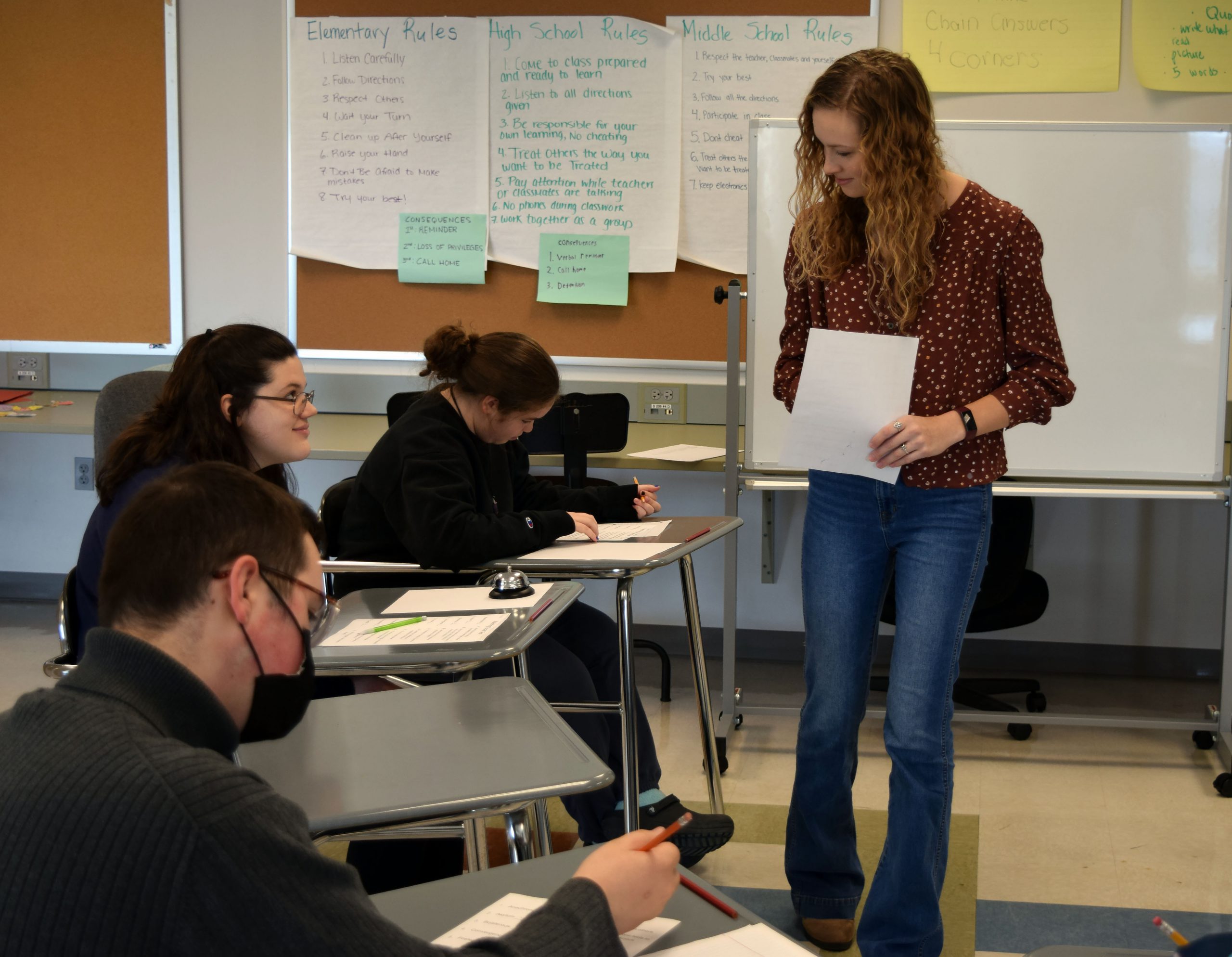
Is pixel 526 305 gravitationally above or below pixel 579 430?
above

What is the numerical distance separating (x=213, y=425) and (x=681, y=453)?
1559 mm

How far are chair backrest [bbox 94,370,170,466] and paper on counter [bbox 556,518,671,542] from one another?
77 centimetres

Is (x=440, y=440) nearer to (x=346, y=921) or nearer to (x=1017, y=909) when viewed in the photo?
(x=1017, y=909)

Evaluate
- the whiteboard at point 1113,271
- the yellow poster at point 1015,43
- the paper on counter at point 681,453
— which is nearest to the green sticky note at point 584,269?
the paper on counter at point 681,453

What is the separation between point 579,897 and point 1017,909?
1588mm

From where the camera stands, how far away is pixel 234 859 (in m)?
0.69

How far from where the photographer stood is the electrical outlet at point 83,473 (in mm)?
4129

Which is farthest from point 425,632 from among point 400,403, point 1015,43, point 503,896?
point 1015,43

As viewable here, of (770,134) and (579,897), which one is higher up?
(770,134)

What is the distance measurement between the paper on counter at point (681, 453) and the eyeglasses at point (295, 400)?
125 cm

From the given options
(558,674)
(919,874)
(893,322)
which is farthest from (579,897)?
(558,674)

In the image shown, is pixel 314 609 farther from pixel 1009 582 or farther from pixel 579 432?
pixel 1009 582

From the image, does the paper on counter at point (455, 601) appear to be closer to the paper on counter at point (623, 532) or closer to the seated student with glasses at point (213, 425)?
the seated student with glasses at point (213, 425)

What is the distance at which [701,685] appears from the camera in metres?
2.38
